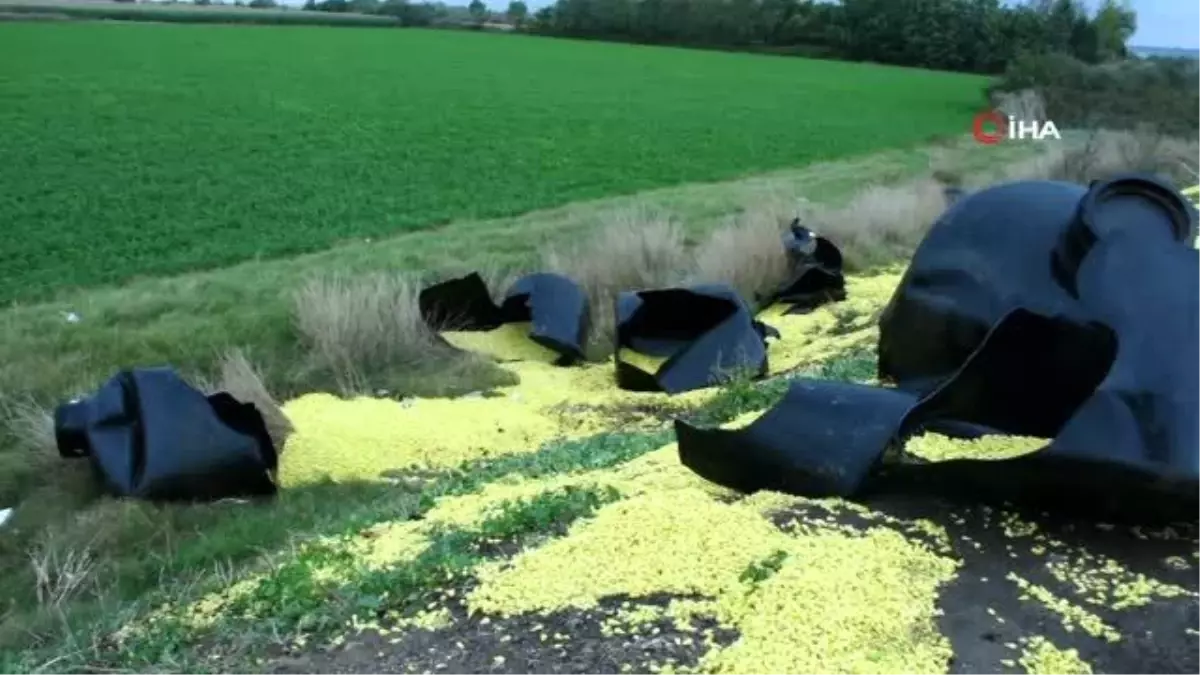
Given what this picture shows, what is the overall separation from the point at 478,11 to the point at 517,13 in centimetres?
563

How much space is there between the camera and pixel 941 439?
4.55 m

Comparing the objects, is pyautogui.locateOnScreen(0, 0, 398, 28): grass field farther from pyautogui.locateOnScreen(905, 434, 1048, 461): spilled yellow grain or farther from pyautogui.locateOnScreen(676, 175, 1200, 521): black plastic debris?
pyautogui.locateOnScreen(905, 434, 1048, 461): spilled yellow grain

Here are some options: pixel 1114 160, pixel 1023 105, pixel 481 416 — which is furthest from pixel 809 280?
pixel 1023 105

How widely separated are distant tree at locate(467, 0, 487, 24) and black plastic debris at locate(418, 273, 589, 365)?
85098 millimetres

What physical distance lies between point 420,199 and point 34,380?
10.9 m

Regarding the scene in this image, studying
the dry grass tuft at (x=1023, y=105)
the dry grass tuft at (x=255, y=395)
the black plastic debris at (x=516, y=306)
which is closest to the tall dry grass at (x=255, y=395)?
the dry grass tuft at (x=255, y=395)

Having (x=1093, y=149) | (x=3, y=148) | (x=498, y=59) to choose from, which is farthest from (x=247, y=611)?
(x=498, y=59)

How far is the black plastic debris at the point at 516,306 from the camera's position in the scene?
9.89 metres

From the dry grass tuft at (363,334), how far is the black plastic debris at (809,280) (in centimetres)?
314

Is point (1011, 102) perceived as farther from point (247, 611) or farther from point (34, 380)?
point (247, 611)

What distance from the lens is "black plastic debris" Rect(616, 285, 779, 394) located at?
8.61 m

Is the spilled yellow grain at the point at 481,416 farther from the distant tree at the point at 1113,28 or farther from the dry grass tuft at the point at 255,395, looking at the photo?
the distant tree at the point at 1113,28

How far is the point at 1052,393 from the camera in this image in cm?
439

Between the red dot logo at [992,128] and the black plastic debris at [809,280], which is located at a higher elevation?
the black plastic debris at [809,280]
